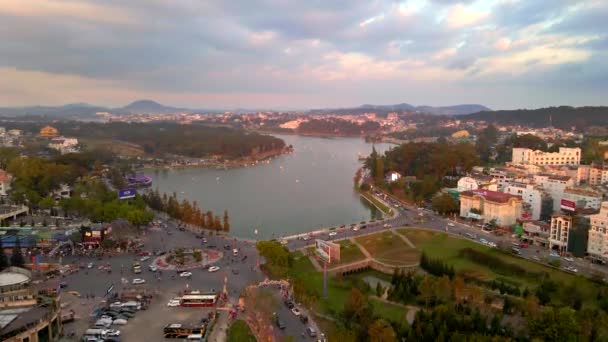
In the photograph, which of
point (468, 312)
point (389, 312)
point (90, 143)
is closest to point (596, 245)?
point (468, 312)

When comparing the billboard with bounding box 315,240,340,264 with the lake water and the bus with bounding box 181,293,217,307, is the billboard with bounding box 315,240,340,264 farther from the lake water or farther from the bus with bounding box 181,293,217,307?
the bus with bounding box 181,293,217,307

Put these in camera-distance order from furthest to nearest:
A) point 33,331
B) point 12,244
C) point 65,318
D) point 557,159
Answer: point 557,159
point 12,244
point 65,318
point 33,331

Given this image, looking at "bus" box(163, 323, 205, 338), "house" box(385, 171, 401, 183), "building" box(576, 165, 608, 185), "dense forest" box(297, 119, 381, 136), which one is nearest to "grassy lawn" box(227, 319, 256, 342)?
"bus" box(163, 323, 205, 338)

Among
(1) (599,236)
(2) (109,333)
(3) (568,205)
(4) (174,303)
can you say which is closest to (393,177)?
(3) (568,205)

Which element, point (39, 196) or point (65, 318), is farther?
point (39, 196)

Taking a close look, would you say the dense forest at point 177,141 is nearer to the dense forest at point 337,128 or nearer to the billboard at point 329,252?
the billboard at point 329,252

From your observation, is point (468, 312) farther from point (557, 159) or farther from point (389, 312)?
point (557, 159)
